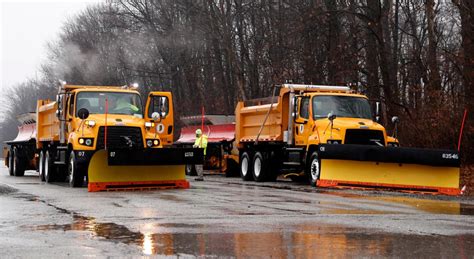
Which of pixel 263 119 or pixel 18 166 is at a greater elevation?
pixel 263 119

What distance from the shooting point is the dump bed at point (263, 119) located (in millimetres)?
24484

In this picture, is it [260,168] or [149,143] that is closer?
[149,143]

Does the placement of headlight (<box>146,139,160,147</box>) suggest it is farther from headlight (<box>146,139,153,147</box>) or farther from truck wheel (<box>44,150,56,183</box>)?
truck wheel (<box>44,150,56,183</box>)

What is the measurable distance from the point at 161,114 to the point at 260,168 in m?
5.42

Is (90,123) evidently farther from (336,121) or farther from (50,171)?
(336,121)

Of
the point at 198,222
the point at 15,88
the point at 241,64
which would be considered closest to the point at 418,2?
the point at 241,64

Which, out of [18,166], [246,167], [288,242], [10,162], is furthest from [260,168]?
[288,242]

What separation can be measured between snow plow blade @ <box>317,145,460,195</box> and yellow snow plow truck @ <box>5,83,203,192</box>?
11.1 feet

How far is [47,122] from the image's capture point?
25016 mm

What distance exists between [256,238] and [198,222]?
6.43ft

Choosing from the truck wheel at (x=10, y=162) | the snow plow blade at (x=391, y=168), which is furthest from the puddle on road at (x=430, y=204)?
the truck wheel at (x=10, y=162)

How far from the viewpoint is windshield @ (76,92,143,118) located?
21.3m

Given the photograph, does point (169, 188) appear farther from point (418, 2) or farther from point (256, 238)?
point (418, 2)

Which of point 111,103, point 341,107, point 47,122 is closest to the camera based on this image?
point 111,103
